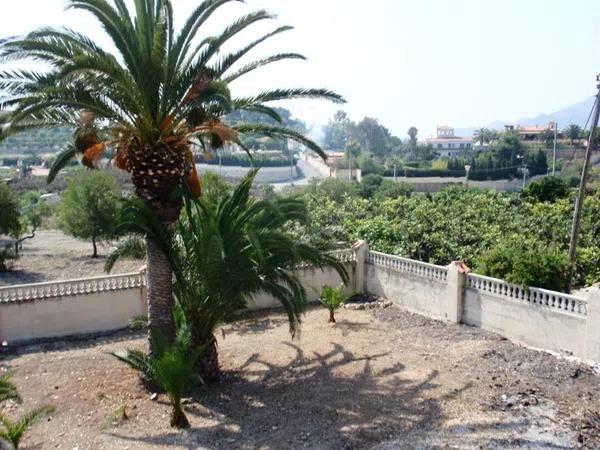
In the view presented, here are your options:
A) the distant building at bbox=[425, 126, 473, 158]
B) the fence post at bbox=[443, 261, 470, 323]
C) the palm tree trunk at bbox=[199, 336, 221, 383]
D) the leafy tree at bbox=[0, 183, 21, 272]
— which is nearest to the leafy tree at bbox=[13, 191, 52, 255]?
the leafy tree at bbox=[0, 183, 21, 272]

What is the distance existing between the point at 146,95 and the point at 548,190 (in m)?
22.1

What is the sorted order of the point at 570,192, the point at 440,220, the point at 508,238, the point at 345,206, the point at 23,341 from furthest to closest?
the point at 570,192, the point at 345,206, the point at 440,220, the point at 508,238, the point at 23,341

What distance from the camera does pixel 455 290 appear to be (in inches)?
519

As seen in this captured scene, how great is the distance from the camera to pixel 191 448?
24.8 ft

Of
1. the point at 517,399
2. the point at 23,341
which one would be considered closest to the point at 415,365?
the point at 517,399

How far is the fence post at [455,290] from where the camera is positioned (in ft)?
43.0

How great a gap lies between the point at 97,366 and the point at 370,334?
19.5 feet

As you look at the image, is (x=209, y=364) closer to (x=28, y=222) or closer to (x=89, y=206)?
(x=89, y=206)

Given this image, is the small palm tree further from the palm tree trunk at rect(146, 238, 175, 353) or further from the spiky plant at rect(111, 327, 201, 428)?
→ the spiky plant at rect(111, 327, 201, 428)

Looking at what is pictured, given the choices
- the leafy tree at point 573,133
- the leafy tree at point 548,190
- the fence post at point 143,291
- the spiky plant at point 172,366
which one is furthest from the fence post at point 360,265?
the leafy tree at point 573,133

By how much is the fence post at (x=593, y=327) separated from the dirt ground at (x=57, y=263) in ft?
50.1

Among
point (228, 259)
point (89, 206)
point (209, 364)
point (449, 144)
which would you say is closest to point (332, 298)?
point (209, 364)

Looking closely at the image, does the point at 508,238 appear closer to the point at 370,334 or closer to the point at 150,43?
the point at 370,334

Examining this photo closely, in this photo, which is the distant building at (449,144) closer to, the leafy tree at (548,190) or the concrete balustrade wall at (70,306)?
the leafy tree at (548,190)
